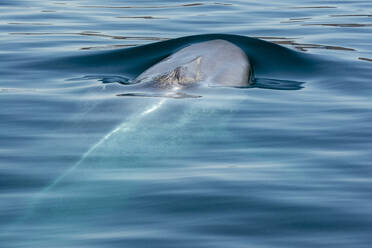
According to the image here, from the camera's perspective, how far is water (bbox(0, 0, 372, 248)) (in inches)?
240

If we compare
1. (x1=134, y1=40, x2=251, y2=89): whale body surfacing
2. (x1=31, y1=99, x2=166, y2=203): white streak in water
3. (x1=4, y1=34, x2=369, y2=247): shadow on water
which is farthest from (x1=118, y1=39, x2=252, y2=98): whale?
(x1=31, y1=99, x2=166, y2=203): white streak in water

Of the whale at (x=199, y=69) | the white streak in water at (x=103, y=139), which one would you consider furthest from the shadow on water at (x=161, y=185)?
the whale at (x=199, y=69)

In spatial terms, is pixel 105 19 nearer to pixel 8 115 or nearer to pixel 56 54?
pixel 56 54

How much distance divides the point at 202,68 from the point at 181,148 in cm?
270

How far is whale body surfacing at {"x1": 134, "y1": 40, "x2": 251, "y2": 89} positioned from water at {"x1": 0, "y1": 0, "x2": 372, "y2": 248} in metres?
0.29

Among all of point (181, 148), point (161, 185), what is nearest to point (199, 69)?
point (181, 148)

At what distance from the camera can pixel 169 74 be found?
10.2 meters

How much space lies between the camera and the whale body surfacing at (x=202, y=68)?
402 inches

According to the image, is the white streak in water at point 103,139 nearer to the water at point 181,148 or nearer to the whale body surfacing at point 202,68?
the water at point 181,148

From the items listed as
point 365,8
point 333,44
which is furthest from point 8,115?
point 365,8

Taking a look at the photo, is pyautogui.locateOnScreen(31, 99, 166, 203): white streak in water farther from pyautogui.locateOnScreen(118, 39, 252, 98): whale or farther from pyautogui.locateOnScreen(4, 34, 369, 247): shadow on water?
pyautogui.locateOnScreen(118, 39, 252, 98): whale

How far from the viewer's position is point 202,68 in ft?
35.0

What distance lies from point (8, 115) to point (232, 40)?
445cm

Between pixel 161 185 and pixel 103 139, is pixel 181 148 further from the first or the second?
pixel 161 185
